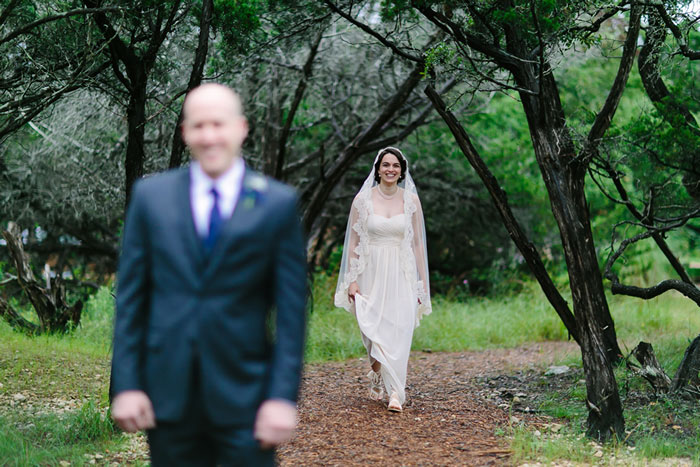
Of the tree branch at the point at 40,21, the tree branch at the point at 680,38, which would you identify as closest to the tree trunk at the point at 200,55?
the tree branch at the point at 40,21

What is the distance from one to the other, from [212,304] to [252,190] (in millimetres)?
376

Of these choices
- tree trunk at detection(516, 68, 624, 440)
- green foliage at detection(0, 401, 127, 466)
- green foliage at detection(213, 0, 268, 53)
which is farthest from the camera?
green foliage at detection(213, 0, 268, 53)

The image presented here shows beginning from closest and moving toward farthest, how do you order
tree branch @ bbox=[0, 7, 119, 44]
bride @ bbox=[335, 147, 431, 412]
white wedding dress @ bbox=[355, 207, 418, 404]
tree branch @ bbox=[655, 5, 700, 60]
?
1. tree branch @ bbox=[0, 7, 119, 44]
2. tree branch @ bbox=[655, 5, 700, 60]
3. white wedding dress @ bbox=[355, 207, 418, 404]
4. bride @ bbox=[335, 147, 431, 412]

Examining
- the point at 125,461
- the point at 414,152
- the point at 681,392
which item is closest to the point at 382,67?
the point at 414,152

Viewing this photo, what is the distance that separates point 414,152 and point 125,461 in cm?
→ 939

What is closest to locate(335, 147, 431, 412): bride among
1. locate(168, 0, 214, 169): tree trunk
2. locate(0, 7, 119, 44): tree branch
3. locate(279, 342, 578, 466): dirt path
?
locate(279, 342, 578, 466): dirt path

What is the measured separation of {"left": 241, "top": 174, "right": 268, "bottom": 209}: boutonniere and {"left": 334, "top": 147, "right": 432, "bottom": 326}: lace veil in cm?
448

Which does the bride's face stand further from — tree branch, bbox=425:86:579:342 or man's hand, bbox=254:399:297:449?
man's hand, bbox=254:399:297:449

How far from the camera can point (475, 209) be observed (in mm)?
14789

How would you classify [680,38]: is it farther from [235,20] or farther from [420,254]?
[235,20]

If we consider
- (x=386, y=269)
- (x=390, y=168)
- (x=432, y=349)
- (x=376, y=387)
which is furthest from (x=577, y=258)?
(x=432, y=349)

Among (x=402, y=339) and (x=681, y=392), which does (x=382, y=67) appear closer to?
(x=402, y=339)

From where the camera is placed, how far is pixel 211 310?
2234mm

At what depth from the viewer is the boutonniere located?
2.29 m
